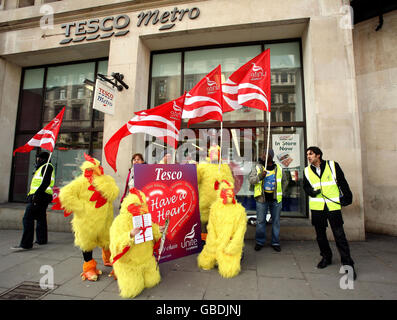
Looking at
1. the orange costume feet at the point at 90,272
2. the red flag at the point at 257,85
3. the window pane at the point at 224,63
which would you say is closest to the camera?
the orange costume feet at the point at 90,272

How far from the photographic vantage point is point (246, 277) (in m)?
3.26

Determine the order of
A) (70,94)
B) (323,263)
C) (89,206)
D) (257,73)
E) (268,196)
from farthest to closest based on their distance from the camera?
1. (70,94)
2. (268,196)
3. (257,73)
4. (323,263)
5. (89,206)

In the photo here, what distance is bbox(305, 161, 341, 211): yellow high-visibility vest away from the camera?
338cm

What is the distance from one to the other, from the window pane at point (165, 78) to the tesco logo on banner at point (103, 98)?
60.5 inches

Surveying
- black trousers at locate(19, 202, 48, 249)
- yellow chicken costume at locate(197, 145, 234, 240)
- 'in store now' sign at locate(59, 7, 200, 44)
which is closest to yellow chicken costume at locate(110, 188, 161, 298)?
yellow chicken costume at locate(197, 145, 234, 240)

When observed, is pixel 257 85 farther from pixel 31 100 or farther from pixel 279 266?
pixel 31 100

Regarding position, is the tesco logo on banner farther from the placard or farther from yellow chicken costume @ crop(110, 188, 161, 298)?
the placard

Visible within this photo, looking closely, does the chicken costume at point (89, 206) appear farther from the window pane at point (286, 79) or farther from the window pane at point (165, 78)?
the window pane at point (286, 79)

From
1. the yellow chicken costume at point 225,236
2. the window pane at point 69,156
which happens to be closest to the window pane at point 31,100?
the window pane at point 69,156

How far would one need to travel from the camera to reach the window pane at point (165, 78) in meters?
7.16

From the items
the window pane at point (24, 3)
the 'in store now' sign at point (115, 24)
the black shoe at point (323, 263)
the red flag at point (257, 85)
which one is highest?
the window pane at point (24, 3)

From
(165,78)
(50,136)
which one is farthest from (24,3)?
(50,136)

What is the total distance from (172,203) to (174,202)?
44 mm
